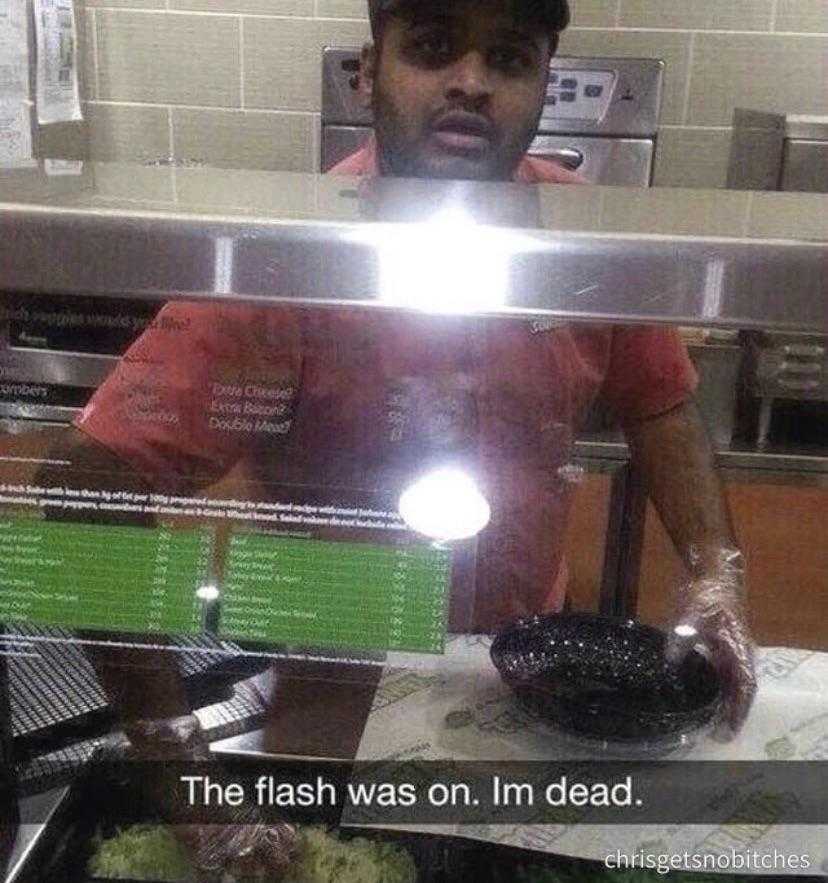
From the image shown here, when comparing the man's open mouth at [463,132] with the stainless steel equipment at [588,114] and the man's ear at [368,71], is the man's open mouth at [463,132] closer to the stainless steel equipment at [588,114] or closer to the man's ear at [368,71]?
the man's ear at [368,71]

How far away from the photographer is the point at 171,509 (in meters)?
0.47

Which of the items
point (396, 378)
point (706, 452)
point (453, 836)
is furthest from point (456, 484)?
point (706, 452)

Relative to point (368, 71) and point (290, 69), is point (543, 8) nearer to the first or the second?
point (368, 71)

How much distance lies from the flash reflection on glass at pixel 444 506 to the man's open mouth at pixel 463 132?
0.35m

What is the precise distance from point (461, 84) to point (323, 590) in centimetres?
48

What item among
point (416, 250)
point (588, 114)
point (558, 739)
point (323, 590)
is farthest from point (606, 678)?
point (588, 114)

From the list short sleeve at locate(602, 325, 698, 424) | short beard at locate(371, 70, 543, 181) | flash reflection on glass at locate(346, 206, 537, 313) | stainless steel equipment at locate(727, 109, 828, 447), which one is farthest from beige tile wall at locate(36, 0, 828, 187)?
flash reflection on glass at locate(346, 206, 537, 313)

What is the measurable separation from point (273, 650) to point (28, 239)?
22 centimetres

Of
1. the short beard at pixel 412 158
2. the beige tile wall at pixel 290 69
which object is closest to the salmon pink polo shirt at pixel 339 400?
the short beard at pixel 412 158

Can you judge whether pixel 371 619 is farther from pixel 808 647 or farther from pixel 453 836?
pixel 808 647

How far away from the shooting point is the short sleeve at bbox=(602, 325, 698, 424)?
1.71ft

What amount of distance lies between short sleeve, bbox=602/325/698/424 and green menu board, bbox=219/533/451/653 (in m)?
0.16

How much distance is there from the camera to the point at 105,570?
0.46 m

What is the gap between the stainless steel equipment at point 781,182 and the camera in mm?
454
